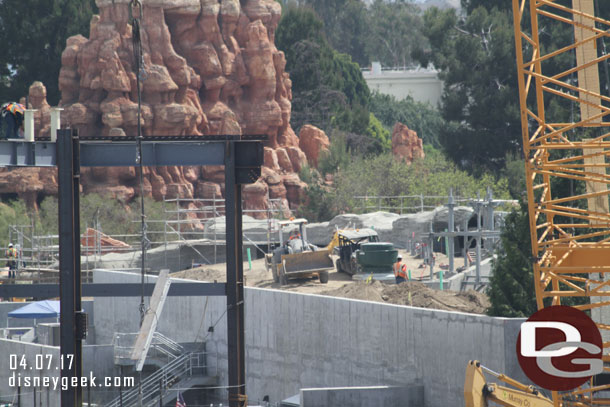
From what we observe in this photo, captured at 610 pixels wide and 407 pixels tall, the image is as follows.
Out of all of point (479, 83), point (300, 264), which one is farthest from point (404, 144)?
point (300, 264)

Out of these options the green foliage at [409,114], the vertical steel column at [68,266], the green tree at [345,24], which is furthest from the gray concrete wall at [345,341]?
the green tree at [345,24]

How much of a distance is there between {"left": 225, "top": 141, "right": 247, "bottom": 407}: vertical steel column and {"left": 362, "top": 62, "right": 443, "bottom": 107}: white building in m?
86.6

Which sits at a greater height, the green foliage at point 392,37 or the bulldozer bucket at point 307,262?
the green foliage at point 392,37

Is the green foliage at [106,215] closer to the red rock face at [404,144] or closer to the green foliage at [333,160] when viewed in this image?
the green foliage at [333,160]

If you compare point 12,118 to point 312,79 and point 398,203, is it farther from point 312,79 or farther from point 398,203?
point 312,79

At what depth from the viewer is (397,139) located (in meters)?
79.9

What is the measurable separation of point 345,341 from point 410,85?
269ft

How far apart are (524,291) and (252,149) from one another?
9.63 m

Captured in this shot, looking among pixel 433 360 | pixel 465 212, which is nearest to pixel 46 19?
pixel 465 212

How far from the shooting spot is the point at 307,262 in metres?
36.4

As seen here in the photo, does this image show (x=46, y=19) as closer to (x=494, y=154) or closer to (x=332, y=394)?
(x=494, y=154)

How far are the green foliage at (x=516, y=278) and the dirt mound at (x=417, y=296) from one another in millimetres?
2177

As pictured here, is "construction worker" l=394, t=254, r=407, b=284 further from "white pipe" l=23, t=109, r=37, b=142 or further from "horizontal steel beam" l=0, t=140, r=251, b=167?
"white pipe" l=23, t=109, r=37, b=142

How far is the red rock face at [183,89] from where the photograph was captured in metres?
60.5
